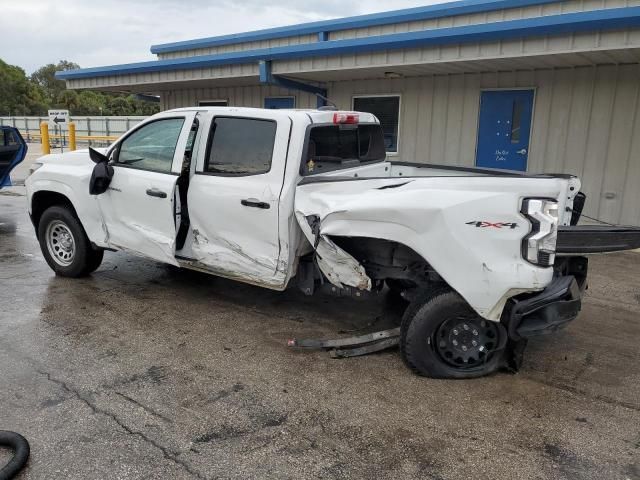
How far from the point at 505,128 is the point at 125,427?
791 cm

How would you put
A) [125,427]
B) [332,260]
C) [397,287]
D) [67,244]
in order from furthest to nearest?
[67,244], [397,287], [332,260], [125,427]

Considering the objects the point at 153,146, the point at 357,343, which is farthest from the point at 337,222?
the point at 153,146

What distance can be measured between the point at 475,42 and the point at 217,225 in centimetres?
510

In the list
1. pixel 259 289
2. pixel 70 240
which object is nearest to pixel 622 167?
pixel 259 289

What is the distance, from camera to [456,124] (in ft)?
31.3

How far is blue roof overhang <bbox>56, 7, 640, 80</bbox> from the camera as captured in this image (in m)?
6.41

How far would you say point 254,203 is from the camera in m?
4.39

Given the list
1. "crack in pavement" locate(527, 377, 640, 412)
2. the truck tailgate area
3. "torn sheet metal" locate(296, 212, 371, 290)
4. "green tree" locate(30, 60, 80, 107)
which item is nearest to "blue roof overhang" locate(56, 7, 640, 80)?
the truck tailgate area

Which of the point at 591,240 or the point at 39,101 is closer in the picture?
the point at 591,240

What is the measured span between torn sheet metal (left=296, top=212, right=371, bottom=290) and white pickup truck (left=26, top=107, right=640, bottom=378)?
0.01 metres

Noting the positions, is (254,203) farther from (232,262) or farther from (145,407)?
(145,407)

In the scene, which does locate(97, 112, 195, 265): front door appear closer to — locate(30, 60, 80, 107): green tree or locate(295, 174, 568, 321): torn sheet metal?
locate(295, 174, 568, 321): torn sheet metal

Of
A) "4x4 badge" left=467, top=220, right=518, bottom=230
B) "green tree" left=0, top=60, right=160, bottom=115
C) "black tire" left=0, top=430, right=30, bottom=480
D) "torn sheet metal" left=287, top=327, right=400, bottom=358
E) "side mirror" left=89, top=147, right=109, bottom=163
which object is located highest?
"green tree" left=0, top=60, right=160, bottom=115

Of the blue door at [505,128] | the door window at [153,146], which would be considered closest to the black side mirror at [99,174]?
the door window at [153,146]
